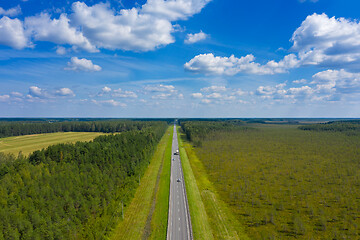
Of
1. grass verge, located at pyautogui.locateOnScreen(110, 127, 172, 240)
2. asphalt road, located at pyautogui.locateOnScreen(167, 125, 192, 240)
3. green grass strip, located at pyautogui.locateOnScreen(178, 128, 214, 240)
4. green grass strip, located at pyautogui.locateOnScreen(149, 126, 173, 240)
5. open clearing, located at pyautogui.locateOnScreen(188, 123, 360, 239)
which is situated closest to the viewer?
asphalt road, located at pyautogui.locateOnScreen(167, 125, 192, 240)

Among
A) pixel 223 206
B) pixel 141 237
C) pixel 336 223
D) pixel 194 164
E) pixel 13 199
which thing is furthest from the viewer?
pixel 194 164

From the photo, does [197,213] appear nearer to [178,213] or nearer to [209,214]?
[209,214]

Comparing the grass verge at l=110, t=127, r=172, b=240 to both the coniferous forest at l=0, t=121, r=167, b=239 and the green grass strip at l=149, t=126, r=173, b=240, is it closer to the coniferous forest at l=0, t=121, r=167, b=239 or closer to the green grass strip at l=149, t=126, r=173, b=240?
the green grass strip at l=149, t=126, r=173, b=240

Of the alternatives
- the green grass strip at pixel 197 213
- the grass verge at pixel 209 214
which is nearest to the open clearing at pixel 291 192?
the grass verge at pixel 209 214

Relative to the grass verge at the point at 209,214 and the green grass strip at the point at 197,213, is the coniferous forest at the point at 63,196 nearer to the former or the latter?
the green grass strip at the point at 197,213

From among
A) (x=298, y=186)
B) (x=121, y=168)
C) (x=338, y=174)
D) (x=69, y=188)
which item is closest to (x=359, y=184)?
(x=338, y=174)

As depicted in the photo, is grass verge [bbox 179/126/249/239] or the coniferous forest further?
grass verge [bbox 179/126/249/239]


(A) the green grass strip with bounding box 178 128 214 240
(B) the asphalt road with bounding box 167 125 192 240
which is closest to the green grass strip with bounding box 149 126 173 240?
(B) the asphalt road with bounding box 167 125 192 240

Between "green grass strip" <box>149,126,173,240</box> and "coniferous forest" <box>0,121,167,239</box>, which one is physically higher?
"coniferous forest" <box>0,121,167,239</box>

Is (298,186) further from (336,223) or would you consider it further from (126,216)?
(126,216)
